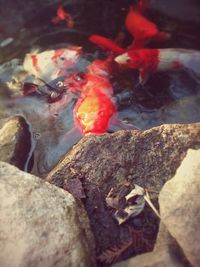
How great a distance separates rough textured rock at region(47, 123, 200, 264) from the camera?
323cm

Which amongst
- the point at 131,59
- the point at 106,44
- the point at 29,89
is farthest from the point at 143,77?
the point at 29,89

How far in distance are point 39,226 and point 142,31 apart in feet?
10.3

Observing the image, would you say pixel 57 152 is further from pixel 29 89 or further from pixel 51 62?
pixel 51 62

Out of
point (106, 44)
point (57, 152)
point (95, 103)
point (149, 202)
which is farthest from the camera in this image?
point (106, 44)

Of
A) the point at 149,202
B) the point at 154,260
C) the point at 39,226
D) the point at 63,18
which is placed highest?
the point at 63,18

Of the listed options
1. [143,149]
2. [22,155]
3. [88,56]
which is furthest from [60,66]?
[143,149]

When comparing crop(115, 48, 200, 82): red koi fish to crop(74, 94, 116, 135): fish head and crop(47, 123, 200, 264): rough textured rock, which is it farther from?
crop(47, 123, 200, 264): rough textured rock

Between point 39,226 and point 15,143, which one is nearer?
point 39,226

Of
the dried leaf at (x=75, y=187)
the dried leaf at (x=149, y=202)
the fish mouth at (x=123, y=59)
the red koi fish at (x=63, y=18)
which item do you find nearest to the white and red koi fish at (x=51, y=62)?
the fish mouth at (x=123, y=59)

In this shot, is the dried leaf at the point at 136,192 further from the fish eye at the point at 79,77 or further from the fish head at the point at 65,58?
the fish head at the point at 65,58

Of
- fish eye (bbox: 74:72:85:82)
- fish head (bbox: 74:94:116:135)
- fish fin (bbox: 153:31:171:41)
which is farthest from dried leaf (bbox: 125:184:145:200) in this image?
fish fin (bbox: 153:31:171:41)

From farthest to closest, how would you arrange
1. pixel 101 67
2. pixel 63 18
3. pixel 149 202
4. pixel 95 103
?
1. pixel 63 18
2. pixel 101 67
3. pixel 95 103
4. pixel 149 202

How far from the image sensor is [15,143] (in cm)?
394

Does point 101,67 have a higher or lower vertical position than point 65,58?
lower
